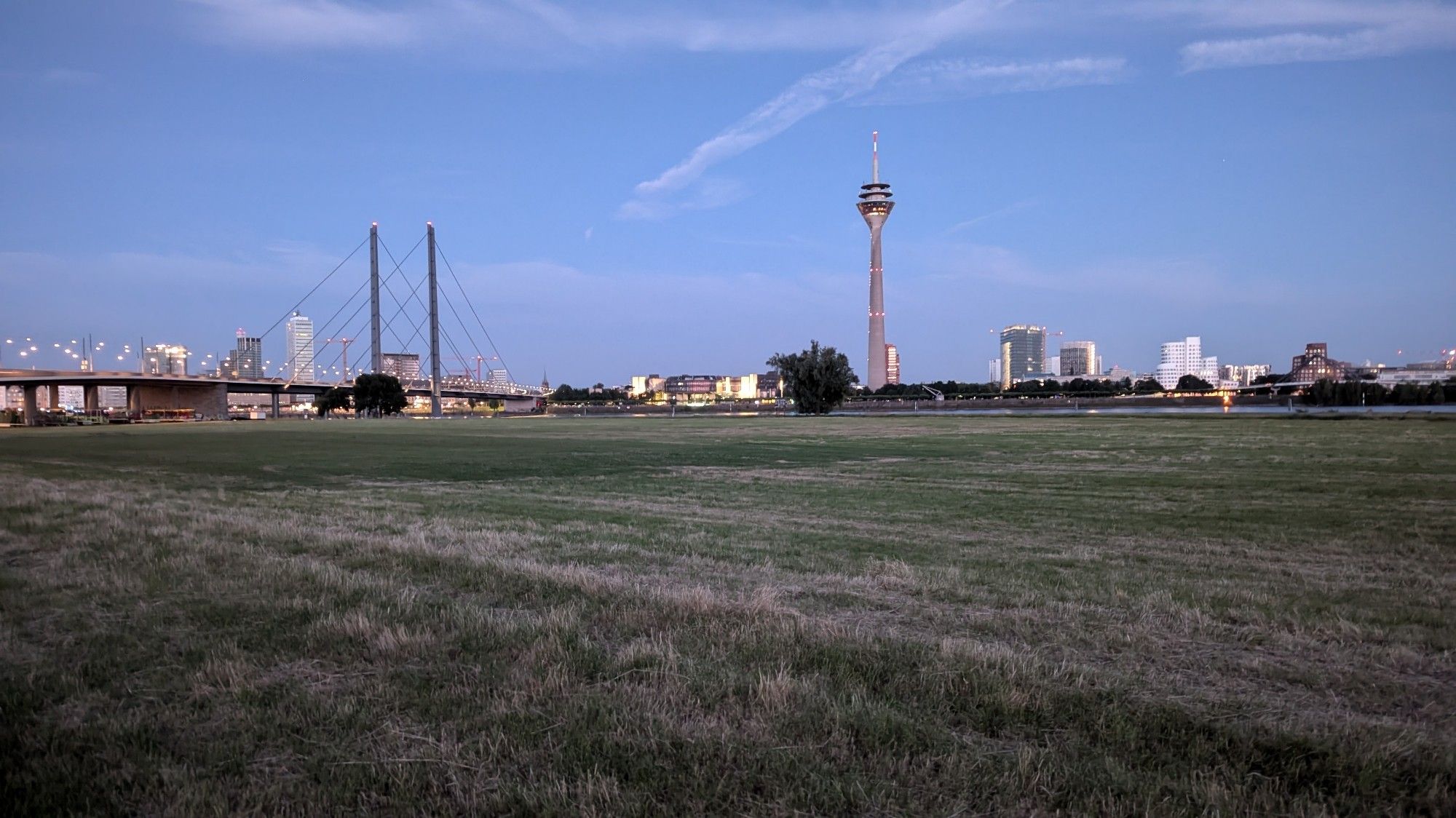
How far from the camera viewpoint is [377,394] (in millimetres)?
143500

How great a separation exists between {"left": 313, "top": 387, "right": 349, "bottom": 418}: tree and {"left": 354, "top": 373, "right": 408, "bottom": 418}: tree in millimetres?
5053

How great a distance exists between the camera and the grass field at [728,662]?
4160 millimetres

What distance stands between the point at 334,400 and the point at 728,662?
163401 millimetres

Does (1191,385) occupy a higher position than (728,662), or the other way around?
(1191,385)

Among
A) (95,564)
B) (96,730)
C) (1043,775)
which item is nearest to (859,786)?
(1043,775)

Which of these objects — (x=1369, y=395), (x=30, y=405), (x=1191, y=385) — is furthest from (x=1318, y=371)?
(x=30, y=405)

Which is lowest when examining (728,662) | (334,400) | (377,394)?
(728,662)

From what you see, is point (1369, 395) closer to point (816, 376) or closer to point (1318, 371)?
point (816, 376)

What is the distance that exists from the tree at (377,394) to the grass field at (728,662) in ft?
452

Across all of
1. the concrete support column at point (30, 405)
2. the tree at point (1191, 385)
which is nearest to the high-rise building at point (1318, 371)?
the tree at point (1191, 385)

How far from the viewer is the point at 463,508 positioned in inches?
623

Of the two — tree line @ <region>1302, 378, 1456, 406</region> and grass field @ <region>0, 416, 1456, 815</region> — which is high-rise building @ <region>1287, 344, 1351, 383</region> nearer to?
tree line @ <region>1302, 378, 1456, 406</region>

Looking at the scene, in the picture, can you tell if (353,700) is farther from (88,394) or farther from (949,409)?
(88,394)

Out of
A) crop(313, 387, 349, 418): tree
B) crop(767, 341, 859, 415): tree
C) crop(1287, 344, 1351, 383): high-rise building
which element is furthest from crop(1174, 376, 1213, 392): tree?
crop(313, 387, 349, 418): tree
